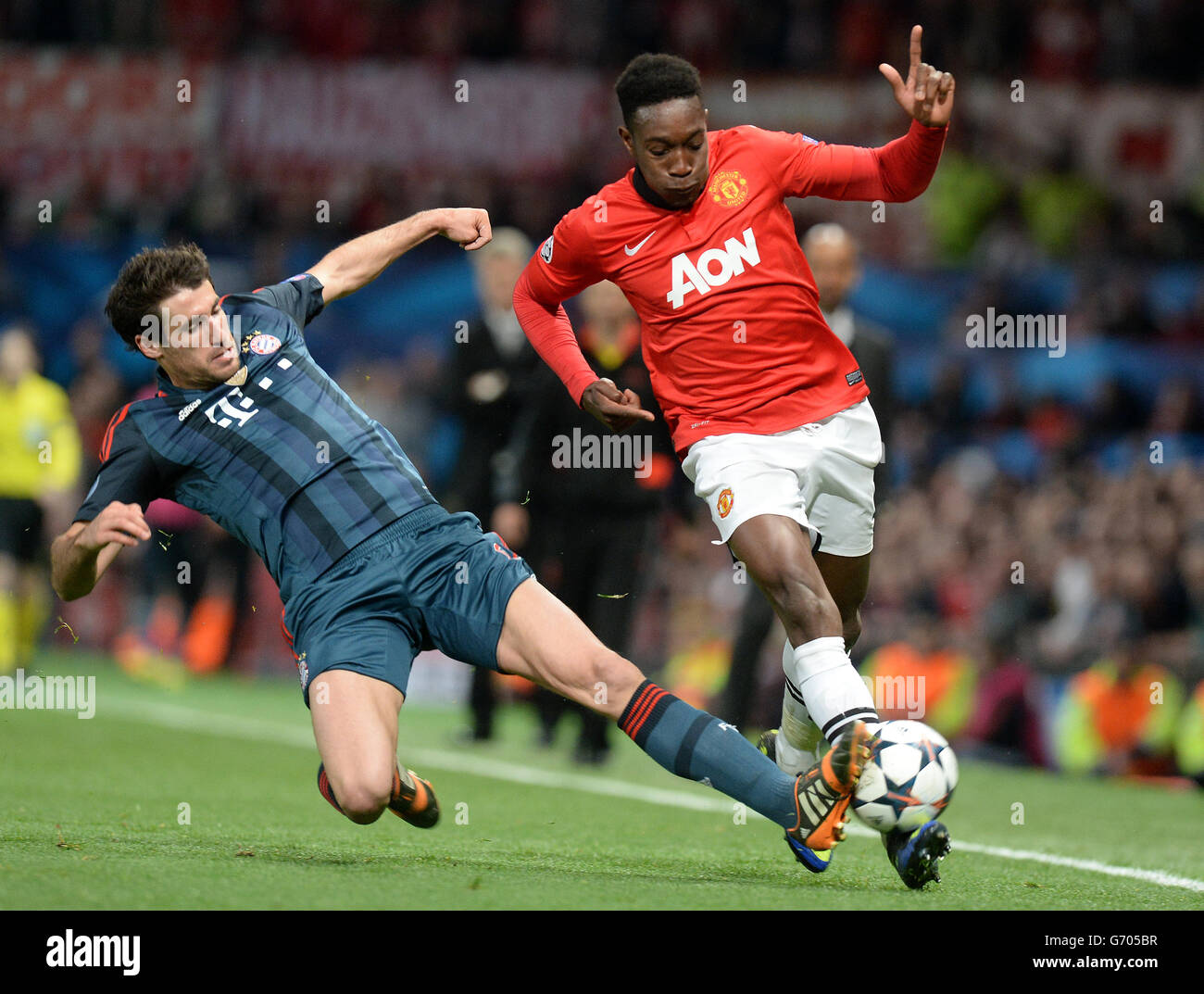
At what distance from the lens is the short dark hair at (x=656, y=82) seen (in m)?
5.30

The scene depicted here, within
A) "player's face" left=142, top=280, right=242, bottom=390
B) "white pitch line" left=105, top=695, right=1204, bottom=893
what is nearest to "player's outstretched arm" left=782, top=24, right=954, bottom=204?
"player's face" left=142, top=280, right=242, bottom=390

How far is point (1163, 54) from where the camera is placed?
18875 millimetres

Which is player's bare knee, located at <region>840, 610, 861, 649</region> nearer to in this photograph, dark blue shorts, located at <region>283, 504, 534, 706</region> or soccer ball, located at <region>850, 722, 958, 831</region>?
soccer ball, located at <region>850, 722, 958, 831</region>

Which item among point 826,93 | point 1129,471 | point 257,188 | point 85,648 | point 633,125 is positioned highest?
point 826,93

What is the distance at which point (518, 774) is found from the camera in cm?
844

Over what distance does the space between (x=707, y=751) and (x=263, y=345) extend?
202 cm

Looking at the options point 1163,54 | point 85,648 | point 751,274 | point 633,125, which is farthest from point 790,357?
point 1163,54

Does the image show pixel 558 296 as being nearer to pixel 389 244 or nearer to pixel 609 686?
pixel 389 244

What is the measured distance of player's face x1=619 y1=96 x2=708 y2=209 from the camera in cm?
532

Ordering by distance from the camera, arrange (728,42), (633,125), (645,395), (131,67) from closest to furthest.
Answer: (633,125)
(645,395)
(131,67)
(728,42)

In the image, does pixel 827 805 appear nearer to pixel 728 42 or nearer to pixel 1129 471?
pixel 1129 471

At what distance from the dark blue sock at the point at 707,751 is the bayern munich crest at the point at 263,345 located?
1.71 meters

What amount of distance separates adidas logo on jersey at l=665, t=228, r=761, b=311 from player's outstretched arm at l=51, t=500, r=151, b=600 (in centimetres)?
190
